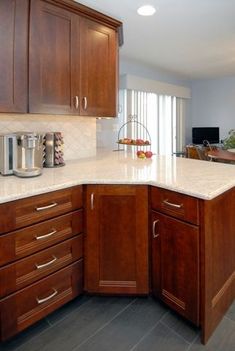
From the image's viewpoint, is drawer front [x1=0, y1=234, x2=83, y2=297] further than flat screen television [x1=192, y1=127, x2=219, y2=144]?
No

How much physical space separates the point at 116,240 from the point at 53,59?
1337mm

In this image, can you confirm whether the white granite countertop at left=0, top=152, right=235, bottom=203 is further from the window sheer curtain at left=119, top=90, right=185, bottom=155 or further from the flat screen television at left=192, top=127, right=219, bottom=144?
the flat screen television at left=192, top=127, right=219, bottom=144

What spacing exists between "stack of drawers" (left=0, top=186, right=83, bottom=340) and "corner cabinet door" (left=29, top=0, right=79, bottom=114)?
2.27 feet

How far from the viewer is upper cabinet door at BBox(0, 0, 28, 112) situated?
5.31ft

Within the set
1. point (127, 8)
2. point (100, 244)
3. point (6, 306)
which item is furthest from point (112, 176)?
point (127, 8)

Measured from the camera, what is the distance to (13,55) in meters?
1.66

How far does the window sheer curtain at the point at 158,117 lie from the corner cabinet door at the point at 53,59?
2936mm

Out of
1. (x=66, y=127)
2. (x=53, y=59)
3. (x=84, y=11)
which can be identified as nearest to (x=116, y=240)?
(x=66, y=127)

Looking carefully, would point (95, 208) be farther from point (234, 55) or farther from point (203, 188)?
point (234, 55)

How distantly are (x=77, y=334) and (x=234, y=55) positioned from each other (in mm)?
4716

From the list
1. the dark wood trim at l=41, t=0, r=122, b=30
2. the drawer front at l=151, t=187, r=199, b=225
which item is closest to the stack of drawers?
the drawer front at l=151, t=187, r=199, b=225

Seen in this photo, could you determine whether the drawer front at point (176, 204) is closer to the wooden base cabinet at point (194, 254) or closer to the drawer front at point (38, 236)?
the wooden base cabinet at point (194, 254)

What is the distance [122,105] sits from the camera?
4859 millimetres

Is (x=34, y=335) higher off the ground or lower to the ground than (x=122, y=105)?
lower
